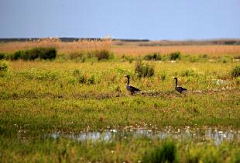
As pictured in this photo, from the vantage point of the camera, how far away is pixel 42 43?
152 feet

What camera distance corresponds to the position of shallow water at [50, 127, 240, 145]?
41.1 ft

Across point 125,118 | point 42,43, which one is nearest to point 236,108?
point 125,118

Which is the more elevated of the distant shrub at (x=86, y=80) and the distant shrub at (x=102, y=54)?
the distant shrub at (x=86, y=80)

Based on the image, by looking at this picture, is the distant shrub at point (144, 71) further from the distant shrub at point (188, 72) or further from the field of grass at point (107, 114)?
the distant shrub at point (188, 72)

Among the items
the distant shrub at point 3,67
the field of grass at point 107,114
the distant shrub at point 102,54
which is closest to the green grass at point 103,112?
the field of grass at point 107,114

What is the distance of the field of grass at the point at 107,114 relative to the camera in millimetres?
10703

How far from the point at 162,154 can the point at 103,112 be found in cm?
626

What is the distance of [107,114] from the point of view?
15953 millimetres

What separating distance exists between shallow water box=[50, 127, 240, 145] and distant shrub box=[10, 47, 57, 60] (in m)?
31.8

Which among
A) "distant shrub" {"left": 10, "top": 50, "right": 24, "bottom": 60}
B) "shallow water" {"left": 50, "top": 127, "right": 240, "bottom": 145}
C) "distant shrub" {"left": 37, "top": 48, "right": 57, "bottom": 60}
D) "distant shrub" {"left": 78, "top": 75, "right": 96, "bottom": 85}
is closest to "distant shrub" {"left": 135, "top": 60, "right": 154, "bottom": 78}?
"distant shrub" {"left": 78, "top": 75, "right": 96, "bottom": 85}

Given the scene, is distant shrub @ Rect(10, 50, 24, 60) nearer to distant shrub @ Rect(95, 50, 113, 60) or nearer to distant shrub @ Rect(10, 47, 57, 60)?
distant shrub @ Rect(10, 47, 57, 60)

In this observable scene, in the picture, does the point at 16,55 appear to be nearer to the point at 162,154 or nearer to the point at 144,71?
the point at 144,71

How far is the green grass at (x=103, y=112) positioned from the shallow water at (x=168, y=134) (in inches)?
18.2

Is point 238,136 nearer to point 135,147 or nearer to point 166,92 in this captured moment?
point 135,147
